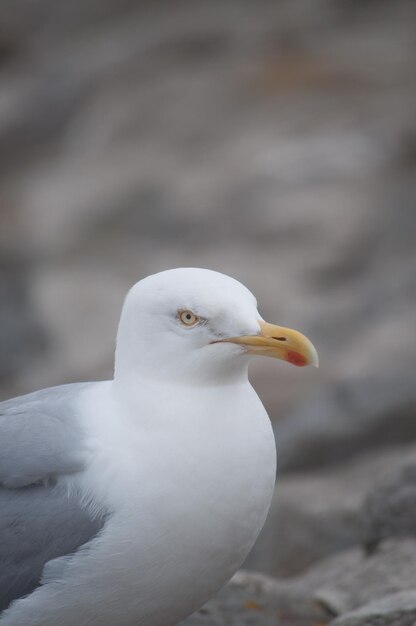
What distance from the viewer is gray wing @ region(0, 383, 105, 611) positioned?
12.4ft

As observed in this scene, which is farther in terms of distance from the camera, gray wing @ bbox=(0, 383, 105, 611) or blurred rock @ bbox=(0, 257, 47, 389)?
blurred rock @ bbox=(0, 257, 47, 389)

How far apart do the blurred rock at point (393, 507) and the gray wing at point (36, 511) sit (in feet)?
6.39

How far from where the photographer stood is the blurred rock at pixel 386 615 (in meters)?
4.14

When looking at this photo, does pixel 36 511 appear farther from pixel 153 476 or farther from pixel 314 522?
pixel 314 522

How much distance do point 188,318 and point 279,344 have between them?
32 cm

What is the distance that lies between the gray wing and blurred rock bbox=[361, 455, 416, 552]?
195 centimetres

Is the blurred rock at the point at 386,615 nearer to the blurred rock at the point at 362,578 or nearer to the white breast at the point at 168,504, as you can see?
the blurred rock at the point at 362,578

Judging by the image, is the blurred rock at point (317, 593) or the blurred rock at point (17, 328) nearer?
the blurred rock at point (317, 593)

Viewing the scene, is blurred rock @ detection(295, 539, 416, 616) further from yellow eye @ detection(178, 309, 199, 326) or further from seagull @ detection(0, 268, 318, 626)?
yellow eye @ detection(178, 309, 199, 326)

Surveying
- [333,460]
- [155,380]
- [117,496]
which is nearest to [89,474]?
[117,496]

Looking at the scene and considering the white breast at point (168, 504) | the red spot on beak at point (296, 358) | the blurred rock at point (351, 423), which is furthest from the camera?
the blurred rock at point (351, 423)

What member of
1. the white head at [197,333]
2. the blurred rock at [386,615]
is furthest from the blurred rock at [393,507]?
the white head at [197,333]

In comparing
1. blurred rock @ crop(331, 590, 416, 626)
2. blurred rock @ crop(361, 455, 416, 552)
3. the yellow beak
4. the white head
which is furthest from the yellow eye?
blurred rock @ crop(361, 455, 416, 552)

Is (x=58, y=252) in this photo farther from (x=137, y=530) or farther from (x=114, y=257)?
(x=137, y=530)
